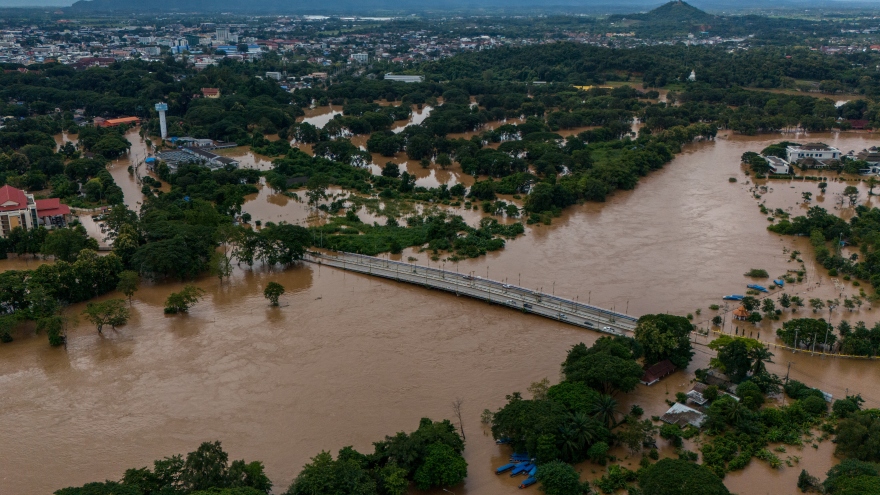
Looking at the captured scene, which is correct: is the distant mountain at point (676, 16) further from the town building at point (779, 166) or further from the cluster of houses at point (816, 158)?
the town building at point (779, 166)

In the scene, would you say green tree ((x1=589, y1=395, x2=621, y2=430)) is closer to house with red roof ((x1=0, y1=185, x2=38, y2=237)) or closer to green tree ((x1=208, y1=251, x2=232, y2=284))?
green tree ((x1=208, y1=251, x2=232, y2=284))

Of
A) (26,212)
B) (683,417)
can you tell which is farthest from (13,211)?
(683,417)

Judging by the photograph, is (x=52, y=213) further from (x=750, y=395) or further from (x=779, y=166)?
(x=779, y=166)

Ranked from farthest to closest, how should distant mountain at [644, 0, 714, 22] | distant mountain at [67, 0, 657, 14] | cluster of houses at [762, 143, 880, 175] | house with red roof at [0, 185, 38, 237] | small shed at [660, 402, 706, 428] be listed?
distant mountain at [67, 0, 657, 14] → distant mountain at [644, 0, 714, 22] → cluster of houses at [762, 143, 880, 175] → house with red roof at [0, 185, 38, 237] → small shed at [660, 402, 706, 428]

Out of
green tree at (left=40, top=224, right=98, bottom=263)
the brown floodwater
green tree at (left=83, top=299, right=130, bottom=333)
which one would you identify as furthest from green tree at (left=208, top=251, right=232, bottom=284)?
green tree at (left=40, top=224, right=98, bottom=263)

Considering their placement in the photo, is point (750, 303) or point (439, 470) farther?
point (750, 303)

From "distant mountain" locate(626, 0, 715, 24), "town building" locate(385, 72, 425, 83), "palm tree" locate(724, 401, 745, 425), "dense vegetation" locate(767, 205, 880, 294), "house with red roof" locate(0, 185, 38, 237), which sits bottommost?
"palm tree" locate(724, 401, 745, 425)

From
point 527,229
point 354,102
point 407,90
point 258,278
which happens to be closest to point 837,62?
point 407,90
